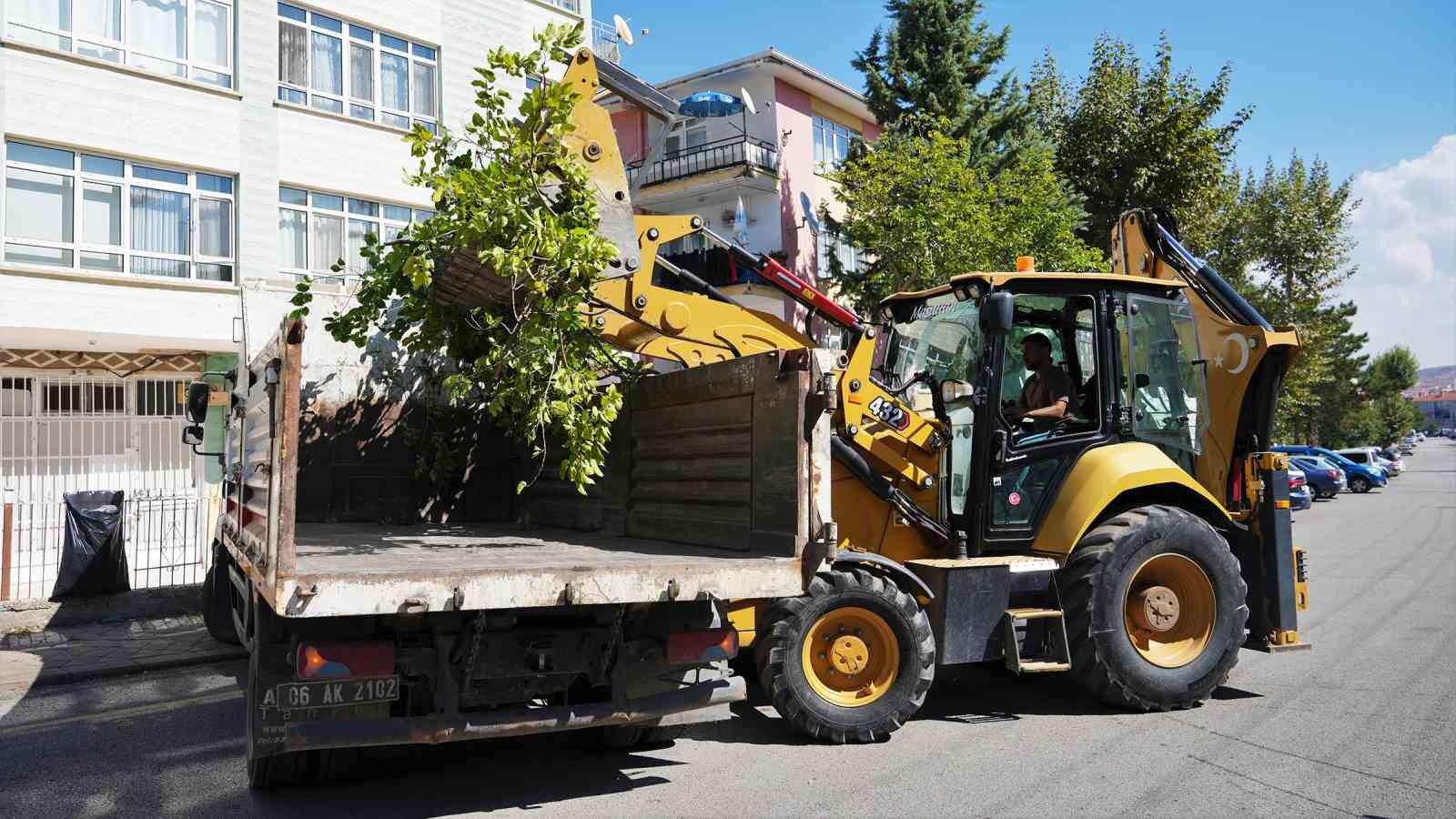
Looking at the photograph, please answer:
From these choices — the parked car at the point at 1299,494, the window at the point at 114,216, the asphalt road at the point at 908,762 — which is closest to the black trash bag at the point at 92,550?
the asphalt road at the point at 908,762

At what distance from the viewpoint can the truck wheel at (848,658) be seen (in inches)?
230

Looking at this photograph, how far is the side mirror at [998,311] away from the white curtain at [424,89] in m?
15.1

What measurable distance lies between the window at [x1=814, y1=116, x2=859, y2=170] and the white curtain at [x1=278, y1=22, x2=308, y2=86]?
52.1 feet

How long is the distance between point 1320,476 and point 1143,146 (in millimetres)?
17796

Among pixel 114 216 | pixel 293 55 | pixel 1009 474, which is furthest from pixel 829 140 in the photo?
pixel 1009 474

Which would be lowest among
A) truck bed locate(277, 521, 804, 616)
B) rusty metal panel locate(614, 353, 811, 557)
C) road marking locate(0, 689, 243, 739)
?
road marking locate(0, 689, 243, 739)

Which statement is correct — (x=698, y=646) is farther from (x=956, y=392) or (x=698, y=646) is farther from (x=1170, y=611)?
(x=1170, y=611)

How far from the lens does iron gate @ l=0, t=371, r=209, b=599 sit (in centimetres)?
1157

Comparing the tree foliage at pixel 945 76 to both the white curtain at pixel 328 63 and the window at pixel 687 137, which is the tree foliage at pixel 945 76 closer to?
the window at pixel 687 137

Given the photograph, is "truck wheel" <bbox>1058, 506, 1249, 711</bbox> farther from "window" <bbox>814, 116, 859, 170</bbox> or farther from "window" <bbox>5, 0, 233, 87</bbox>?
"window" <bbox>814, 116, 859, 170</bbox>

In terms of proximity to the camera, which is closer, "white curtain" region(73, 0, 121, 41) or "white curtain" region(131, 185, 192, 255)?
"white curtain" region(73, 0, 121, 41)

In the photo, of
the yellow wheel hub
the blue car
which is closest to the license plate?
the yellow wheel hub

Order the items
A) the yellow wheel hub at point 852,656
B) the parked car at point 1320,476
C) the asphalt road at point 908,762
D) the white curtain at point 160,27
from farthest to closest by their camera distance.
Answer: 1. the parked car at point 1320,476
2. the white curtain at point 160,27
3. the yellow wheel hub at point 852,656
4. the asphalt road at point 908,762

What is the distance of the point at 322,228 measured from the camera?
17.8 metres
